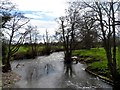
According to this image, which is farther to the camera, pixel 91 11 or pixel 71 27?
pixel 71 27

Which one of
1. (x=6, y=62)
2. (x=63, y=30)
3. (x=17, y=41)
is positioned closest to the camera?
(x=6, y=62)

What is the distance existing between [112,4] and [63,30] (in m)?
34.5

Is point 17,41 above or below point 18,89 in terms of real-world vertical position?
above

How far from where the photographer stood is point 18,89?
23.2 metres

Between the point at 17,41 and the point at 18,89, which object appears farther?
the point at 17,41

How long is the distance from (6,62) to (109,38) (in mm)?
21076

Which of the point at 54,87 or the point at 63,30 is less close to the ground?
the point at 63,30

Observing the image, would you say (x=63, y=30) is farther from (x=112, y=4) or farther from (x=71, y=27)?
(x=112, y=4)

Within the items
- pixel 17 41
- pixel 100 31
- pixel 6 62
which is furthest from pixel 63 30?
pixel 100 31

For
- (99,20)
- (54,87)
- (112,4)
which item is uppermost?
(112,4)

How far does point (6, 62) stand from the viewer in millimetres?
38719

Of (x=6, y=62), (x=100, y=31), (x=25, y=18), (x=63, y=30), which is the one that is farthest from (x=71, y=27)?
(x=100, y=31)

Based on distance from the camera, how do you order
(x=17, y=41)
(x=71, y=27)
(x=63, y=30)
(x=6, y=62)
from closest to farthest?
1. (x=6, y=62)
2. (x=17, y=41)
3. (x=71, y=27)
4. (x=63, y=30)

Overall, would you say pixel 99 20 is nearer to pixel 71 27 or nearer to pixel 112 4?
pixel 112 4
